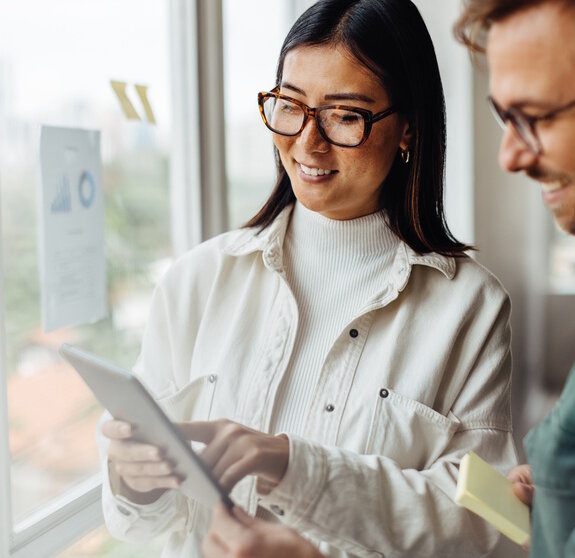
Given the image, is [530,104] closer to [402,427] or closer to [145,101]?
[402,427]

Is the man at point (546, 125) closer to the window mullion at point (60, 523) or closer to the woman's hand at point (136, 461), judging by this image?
the woman's hand at point (136, 461)

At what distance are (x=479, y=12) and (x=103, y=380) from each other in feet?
2.09

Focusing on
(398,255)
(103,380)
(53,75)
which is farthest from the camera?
(53,75)

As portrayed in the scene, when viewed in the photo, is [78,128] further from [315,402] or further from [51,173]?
[315,402]

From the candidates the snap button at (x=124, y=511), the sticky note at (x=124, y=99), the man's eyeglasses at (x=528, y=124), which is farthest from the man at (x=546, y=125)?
the sticky note at (x=124, y=99)

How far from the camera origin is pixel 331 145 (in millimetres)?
1266

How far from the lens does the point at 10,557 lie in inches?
52.5

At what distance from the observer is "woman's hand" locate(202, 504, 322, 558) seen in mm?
889

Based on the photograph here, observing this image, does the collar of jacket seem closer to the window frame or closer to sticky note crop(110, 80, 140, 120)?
sticky note crop(110, 80, 140, 120)

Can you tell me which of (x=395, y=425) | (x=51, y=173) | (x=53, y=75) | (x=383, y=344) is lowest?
(x=395, y=425)

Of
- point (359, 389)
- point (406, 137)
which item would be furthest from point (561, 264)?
point (359, 389)

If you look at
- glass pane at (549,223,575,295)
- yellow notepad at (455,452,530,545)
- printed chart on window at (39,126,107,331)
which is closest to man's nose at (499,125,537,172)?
yellow notepad at (455,452,530,545)

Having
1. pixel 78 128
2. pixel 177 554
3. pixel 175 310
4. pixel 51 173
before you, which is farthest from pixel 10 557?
pixel 78 128

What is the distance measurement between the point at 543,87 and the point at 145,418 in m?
0.60
